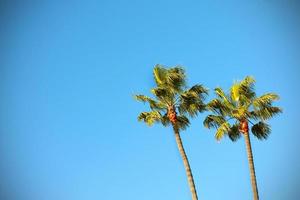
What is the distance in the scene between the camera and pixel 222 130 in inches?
1577

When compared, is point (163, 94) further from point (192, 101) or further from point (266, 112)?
point (266, 112)

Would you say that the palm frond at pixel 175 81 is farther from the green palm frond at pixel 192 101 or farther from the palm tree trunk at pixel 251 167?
the palm tree trunk at pixel 251 167

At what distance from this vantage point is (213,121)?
4081 centimetres

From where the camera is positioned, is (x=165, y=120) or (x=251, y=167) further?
(x=165, y=120)

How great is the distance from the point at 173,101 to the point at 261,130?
5.83 meters

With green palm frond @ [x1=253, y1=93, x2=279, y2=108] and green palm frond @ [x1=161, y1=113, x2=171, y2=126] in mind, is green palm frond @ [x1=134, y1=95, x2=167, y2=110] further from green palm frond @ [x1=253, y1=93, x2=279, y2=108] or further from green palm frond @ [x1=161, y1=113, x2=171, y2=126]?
green palm frond @ [x1=253, y1=93, x2=279, y2=108]

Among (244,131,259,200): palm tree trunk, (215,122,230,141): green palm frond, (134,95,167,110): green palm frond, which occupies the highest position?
(134,95,167,110): green palm frond

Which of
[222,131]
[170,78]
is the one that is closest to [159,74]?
[170,78]

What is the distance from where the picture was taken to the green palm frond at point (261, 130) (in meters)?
40.5

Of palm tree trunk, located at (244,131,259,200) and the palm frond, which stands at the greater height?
the palm frond

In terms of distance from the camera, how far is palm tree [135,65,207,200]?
4047 cm

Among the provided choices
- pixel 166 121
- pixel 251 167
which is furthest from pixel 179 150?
pixel 251 167

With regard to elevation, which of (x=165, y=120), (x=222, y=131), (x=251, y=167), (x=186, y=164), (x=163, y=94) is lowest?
(x=251, y=167)

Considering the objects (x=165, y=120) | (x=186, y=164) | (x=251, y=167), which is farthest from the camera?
(x=165, y=120)
